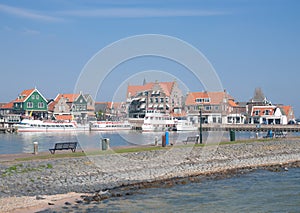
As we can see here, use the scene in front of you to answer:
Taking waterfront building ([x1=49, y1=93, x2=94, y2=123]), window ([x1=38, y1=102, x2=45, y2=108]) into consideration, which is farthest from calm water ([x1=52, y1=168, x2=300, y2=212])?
window ([x1=38, y1=102, x2=45, y2=108])

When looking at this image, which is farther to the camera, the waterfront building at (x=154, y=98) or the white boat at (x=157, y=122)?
the waterfront building at (x=154, y=98)

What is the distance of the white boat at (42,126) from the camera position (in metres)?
86.8

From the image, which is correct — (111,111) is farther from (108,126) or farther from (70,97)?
(108,126)

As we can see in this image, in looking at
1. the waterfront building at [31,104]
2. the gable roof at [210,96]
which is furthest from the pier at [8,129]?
the gable roof at [210,96]

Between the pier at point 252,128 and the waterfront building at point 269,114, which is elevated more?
the waterfront building at point 269,114

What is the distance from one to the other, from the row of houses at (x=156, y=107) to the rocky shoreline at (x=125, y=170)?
64.5m

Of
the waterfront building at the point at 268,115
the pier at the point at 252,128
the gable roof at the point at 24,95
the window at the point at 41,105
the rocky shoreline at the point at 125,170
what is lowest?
the rocky shoreline at the point at 125,170

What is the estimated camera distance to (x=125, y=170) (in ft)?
82.8

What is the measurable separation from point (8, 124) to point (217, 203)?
8432 cm

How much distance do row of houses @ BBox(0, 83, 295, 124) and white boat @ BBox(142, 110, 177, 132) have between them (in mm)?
7456

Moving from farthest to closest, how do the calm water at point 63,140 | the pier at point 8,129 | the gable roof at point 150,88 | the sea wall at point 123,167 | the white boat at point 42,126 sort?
the gable roof at point 150,88 < the pier at point 8,129 < the white boat at point 42,126 < the calm water at point 63,140 < the sea wall at point 123,167

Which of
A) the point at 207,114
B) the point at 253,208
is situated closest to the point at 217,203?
the point at 253,208

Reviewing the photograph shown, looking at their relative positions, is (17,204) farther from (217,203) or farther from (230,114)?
(230,114)

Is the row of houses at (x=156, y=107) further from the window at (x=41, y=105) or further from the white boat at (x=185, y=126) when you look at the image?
the white boat at (x=185, y=126)
